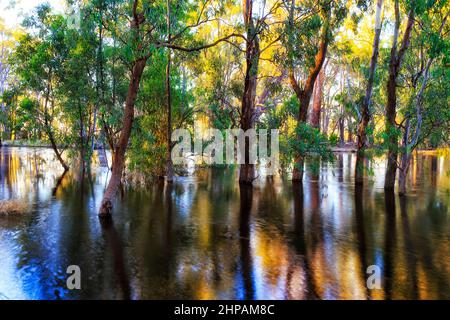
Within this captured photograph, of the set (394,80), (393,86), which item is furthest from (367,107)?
(394,80)

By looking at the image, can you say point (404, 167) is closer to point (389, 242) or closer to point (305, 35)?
point (389, 242)

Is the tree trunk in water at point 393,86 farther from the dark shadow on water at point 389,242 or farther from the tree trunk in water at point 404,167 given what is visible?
the dark shadow on water at point 389,242

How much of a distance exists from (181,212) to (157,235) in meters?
4.04

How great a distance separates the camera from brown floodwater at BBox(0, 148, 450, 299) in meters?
10.2

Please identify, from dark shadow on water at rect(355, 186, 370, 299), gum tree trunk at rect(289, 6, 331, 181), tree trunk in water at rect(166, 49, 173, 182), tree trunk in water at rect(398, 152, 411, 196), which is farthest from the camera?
tree trunk in water at rect(166, 49, 173, 182)

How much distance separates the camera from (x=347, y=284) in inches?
412

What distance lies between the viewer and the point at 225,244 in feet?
45.6

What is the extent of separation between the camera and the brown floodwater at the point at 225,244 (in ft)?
33.3

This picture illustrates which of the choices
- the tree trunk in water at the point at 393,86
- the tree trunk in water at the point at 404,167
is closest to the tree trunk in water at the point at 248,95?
the tree trunk in water at the point at 393,86

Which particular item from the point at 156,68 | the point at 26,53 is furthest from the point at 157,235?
the point at 26,53

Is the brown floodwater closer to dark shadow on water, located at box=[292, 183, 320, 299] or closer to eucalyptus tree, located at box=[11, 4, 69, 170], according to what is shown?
dark shadow on water, located at box=[292, 183, 320, 299]

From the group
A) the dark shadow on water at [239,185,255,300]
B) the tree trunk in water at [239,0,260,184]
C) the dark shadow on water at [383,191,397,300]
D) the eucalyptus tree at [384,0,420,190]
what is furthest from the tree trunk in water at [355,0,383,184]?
the dark shadow on water at [239,185,255,300]
